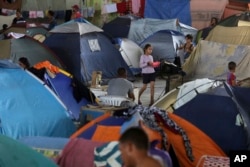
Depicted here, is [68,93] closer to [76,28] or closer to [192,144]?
[192,144]

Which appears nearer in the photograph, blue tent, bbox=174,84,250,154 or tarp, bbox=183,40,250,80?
blue tent, bbox=174,84,250,154

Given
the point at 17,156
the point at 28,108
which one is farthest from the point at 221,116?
the point at 17,156

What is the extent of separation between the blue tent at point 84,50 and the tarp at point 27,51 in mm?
551

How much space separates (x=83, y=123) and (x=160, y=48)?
26.9 ft

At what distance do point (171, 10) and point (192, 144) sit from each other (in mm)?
14351

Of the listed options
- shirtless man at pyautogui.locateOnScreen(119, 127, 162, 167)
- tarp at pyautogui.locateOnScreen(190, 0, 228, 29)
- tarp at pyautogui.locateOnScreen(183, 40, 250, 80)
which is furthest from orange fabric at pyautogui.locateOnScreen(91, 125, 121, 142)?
tarp at pyautogui.locateOnScreen(190, 0, 228, 29)

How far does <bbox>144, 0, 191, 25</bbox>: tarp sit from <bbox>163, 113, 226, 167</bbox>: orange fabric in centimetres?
1400

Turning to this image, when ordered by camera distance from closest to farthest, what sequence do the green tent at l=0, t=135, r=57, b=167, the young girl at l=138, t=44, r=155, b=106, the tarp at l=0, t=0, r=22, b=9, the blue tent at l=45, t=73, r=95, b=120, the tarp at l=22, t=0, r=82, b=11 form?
the green tent at l=0, t=135, r=57, b=167, the blue tent at l=45, t=73, r=95, b=120, the young girl at l=138, t=44, r=155, b=106, the tarp at l=0, t=0, r=22, b=9, the tarp at l=22, t=0, r=82, b=11

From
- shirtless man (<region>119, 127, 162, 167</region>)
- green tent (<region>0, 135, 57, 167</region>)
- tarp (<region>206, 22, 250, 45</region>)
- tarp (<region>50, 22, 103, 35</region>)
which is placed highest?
shirtless man (<region>119, 127, 162, 167</region>)

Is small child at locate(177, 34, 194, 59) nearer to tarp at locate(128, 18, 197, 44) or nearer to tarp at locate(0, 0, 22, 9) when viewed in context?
tarp at locate(128, 18, 197, 44)

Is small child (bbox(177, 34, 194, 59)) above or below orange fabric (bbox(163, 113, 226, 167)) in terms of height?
below

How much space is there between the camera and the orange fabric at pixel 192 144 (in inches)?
236

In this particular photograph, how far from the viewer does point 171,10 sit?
20047mm

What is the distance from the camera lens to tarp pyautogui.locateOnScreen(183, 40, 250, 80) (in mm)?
11602
